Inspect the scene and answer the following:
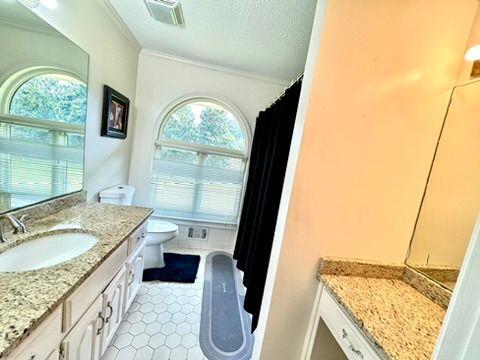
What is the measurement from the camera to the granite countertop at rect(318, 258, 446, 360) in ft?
2.23

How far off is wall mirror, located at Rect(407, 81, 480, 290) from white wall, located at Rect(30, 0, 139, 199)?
2102mm

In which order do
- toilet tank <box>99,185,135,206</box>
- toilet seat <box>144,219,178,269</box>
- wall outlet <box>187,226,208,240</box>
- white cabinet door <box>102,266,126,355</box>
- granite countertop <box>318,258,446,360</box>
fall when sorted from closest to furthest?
1. granite countertop <box>318,258,446,360</box>
2. white cabinet door <box>102,266,126,355</box>
3. toilet tank <box>99,185,135,206</box>
4. toilet seat <box>144,219,178,269</box>
5. wall outlet <box>187,226,208,240</box>

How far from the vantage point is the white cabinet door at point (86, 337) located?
83cm

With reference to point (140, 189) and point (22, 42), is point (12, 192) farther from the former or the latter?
point (140, 189)

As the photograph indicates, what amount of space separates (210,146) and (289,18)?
1.51 metres

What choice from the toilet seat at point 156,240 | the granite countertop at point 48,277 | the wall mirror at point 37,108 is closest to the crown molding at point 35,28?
the wall mirror at point 37,108

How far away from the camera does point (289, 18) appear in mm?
1550

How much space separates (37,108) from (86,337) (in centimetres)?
118

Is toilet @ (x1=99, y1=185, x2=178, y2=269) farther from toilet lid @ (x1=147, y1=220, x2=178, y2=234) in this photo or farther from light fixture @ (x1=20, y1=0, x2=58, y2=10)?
light fixture @ (x1=20, y1=0, x2=58, y2=10)

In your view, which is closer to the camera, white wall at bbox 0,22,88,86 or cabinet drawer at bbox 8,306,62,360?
cabinet drawer at bbox 8,306,62,360

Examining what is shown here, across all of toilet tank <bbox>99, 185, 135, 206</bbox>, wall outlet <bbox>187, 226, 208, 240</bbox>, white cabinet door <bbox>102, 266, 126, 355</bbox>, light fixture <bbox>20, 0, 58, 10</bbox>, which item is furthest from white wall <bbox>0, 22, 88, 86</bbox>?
wall outlet <bbox>187, 226, 208, 240</bbox>

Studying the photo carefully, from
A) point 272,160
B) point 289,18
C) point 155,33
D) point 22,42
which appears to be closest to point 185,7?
point 155,33

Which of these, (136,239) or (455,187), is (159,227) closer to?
(136,239)

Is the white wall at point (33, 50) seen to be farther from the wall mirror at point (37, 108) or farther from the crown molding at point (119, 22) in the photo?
the crown molding at point (119, 22)
